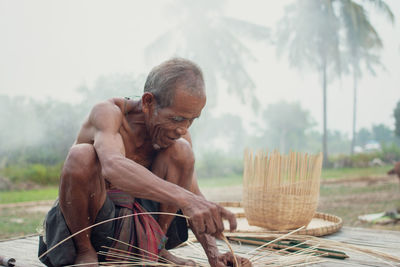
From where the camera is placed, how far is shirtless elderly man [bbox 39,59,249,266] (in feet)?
4.13

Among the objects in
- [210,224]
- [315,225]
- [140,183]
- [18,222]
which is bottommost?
[18,222]

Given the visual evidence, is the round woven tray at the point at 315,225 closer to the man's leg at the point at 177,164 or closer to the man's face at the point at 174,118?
the man's leg at the point at 177,164

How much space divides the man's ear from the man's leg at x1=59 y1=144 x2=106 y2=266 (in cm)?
28

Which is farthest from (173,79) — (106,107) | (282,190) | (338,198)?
(338,198)

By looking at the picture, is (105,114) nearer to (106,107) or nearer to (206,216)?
(106,107)

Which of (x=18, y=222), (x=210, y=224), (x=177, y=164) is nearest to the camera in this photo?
(x=210, y=224)

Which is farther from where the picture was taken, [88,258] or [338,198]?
[338,198]

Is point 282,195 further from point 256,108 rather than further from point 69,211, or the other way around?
point 256,108

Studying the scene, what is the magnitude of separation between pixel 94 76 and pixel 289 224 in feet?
25.8

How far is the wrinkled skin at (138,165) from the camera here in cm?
115

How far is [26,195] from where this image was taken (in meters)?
7.42

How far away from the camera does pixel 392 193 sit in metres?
7.12

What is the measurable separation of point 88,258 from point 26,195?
6777 millimetres

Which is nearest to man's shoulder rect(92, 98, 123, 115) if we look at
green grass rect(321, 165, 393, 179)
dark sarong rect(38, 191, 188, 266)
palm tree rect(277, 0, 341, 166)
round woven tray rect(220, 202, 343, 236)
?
dark sarong rect(38, 191, 188, 266)
